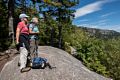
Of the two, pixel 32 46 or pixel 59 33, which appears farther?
pixel 59 33

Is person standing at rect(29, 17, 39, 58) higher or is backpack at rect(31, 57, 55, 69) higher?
person standing at rect(29, 17, 39, 58)

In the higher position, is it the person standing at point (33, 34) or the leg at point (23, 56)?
the person standing at point (33, 34)

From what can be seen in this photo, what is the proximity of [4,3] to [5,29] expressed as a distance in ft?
11.0

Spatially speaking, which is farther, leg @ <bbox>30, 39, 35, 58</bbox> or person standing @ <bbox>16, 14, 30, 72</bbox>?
leg @ <bbox>30, 39, 35, 58</bbox>

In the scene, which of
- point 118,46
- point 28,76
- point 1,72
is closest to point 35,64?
point 28,76

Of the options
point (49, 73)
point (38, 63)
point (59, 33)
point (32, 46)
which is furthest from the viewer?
point (59, 33)

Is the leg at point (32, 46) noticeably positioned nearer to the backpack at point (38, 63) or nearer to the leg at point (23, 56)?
the backpack at point (38, 63)

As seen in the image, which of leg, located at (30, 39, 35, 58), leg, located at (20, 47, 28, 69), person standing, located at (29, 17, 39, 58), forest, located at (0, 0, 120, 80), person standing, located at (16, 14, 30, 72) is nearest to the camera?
person standing, located at (16, 14, 30, 72)

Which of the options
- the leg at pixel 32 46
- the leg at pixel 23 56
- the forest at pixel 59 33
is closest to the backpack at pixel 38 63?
the leg at pixel 32 46

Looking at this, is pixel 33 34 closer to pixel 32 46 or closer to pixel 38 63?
pixel 32 46

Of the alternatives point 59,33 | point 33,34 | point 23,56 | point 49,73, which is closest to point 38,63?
point 49,73

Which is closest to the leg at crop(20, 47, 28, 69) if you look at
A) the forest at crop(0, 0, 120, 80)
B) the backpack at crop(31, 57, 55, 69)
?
the backpack at crop(31, 57, 55, 69)

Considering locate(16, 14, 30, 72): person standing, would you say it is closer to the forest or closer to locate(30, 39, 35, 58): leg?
locate(30, 39, 35, 58): leg

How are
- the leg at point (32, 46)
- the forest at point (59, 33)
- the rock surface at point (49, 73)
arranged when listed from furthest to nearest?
1. the forest at point (59, 33)
2. the leg at point (32, 46)
3. the rock surface at point (49, 73)
